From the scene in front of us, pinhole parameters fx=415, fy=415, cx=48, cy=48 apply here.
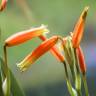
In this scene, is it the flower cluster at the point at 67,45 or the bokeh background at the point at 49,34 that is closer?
the flower cluster at the point at 67,45

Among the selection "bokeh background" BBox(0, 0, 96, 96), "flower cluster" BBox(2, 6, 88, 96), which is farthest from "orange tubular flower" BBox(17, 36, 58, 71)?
"bokeh background" BBox(0, 0, 96, 96)

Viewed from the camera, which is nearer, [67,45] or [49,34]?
Answer: [67,45]

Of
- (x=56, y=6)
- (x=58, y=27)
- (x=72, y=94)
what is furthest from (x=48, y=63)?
(x=72, y=94)

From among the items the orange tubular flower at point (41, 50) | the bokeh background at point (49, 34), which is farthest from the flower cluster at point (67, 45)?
the bokeh background at point (49, 34)

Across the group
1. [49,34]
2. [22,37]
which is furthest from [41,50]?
[49,34]

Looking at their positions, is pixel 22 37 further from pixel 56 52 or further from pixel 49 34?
pixel 49 34

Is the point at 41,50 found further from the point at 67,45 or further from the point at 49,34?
the point at 49,34

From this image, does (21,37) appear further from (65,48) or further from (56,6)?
(56,6)

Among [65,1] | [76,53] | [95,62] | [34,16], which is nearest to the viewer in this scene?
[76,53]

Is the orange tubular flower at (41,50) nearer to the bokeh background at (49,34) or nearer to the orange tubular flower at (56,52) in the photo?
the orange tubular flower at (56,52)
